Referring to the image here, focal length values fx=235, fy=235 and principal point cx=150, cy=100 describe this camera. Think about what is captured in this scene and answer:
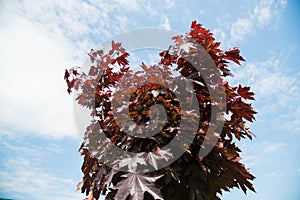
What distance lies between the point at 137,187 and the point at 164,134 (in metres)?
0.44

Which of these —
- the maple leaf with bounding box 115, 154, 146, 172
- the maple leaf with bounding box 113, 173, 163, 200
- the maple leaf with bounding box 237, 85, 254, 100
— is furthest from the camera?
the maple leaf with bounding box 237, 85, 254, 100

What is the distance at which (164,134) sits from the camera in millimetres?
1786

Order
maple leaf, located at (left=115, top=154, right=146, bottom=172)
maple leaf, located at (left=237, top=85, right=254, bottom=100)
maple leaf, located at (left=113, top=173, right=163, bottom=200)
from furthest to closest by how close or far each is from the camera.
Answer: maple leaf, located at (left=237, top=85, right=254, bottom=100)
maple leaf, located at (left=115, top=154, right=146, bottom=172)
maple leaf, located at (left=113, top=173, right=163, bottom=200)

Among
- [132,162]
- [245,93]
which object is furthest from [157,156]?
[245,93]

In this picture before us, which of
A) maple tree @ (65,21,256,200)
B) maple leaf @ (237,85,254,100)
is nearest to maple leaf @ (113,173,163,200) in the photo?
maple tree @ (65,21,256,200)

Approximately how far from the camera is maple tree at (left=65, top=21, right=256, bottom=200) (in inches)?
66.9

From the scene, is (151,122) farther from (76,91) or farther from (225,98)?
(76,91)

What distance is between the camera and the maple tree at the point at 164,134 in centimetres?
170

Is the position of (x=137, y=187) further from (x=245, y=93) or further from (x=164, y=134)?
(x=245, y=93)

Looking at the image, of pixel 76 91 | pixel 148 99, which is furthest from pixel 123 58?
pixel 148 99

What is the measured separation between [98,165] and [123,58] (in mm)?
1222

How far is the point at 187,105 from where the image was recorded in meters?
1.94

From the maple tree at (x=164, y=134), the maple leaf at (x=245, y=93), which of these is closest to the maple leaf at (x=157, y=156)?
the maple tree at (x=164, y=134)

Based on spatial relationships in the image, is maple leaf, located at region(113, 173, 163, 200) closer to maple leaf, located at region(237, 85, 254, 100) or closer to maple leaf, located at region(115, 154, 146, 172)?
maple leaf, located at region(115, 154, 146, 172)
